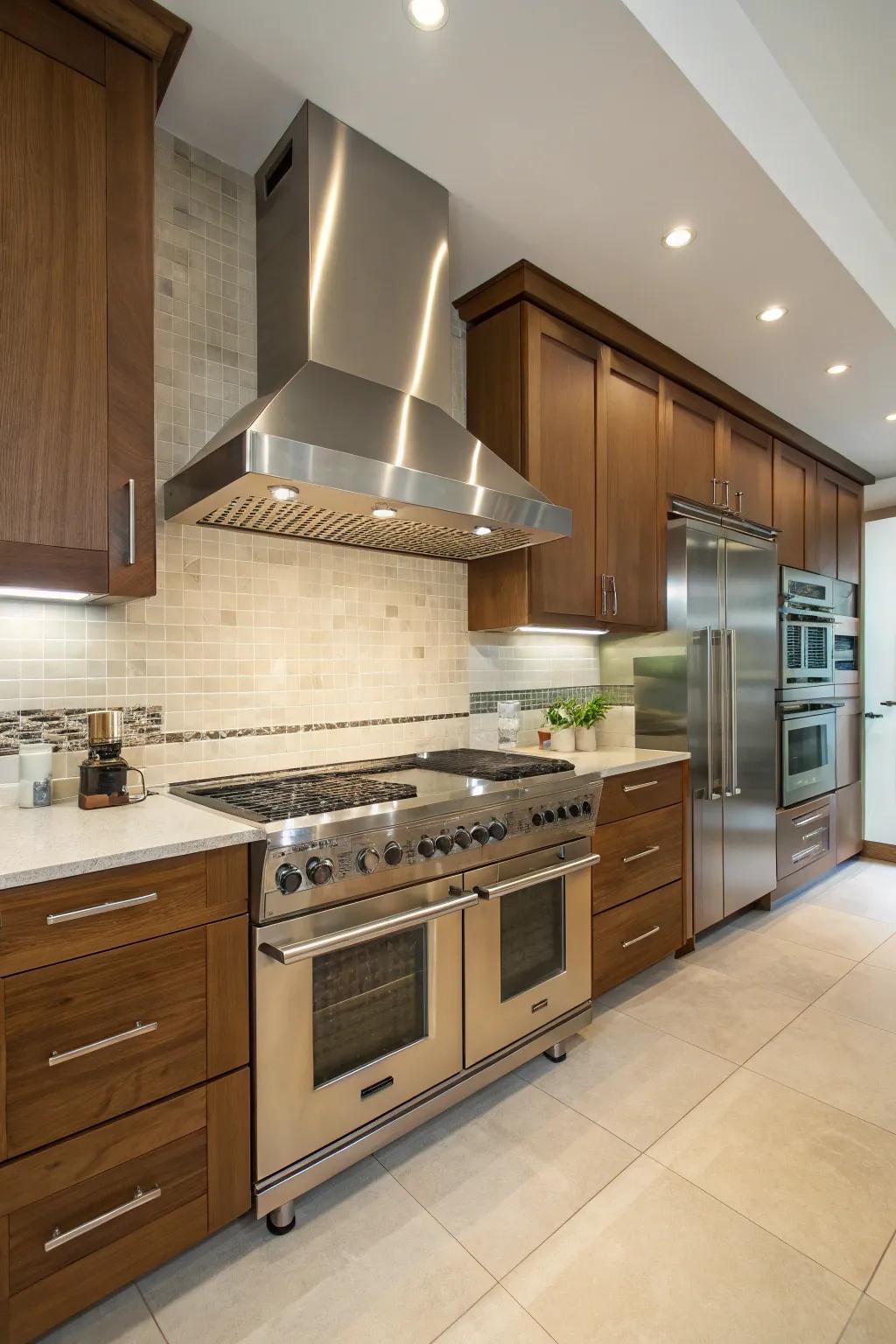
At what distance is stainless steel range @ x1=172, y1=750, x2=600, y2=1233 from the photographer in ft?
4.90

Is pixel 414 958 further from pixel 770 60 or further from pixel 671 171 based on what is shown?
pixel 770 60

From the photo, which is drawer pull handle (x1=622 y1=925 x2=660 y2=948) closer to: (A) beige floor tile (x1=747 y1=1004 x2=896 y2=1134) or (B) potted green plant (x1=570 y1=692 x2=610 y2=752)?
(A) beige floor tile (x1=747 y1=1004 x2=896 y2=1134)

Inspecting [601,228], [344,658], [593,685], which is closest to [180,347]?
[344,658]

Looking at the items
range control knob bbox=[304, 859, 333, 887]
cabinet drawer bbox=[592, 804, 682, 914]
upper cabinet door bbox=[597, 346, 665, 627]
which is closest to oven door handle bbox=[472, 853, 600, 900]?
cabinet drawer bbox=[592, 804, 682, 914]

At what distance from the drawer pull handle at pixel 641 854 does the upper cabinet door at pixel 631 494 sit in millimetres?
946

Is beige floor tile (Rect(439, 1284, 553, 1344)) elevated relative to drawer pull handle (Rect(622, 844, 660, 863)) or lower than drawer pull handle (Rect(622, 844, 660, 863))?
lower

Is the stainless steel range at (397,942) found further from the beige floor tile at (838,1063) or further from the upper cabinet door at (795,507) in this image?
the upper cabinet door at (795,507)

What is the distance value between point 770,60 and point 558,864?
253cm

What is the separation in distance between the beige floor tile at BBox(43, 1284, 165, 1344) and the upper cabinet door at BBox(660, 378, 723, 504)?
318cm

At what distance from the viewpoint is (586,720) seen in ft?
9.71

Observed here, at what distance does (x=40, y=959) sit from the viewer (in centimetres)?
118

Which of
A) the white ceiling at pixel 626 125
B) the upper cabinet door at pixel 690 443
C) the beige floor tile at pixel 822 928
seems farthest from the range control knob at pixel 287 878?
the beige floor tile at pixel 822 928

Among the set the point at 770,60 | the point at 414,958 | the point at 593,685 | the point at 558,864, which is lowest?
the point at 414,958

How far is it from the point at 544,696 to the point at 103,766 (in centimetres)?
198
